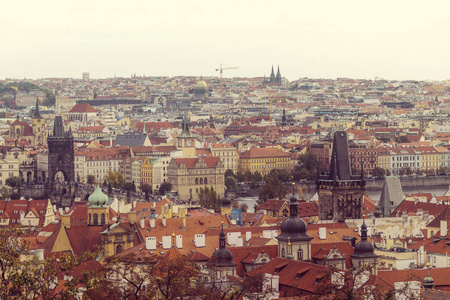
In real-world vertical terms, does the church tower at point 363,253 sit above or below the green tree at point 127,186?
above

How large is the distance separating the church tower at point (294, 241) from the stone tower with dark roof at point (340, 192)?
12.8 meters

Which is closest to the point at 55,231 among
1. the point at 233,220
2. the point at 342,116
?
the point at 233,220

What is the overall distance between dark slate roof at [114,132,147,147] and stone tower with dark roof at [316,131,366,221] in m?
66.5

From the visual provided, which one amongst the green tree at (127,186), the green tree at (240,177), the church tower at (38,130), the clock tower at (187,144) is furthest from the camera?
the church tower at (38,130)

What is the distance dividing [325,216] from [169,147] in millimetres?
58774

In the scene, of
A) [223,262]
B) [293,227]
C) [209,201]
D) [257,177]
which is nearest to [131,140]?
[257,177]

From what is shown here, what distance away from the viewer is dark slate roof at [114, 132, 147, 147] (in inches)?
4786

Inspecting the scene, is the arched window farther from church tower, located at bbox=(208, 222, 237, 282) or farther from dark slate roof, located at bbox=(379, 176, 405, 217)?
dark slate roof, located at bbox=(379, 176, 405, 217)

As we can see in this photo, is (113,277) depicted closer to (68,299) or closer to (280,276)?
(280,276)

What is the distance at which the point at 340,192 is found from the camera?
54.2m

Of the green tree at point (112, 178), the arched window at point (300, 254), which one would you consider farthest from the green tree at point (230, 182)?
the arched window at point (300, 254)

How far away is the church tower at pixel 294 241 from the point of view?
4050cm

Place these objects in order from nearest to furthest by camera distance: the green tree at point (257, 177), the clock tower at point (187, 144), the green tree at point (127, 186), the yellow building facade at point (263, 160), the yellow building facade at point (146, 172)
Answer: the green tree at point (127, 186)
the yellow building facade at point (146, 172)
the green tree at point (257, 177)
the clock tower at point (187, 144)
the yellow building facade at point (263, 160)

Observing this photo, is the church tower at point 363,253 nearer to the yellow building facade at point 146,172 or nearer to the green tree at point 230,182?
the green tree at point 230,182
